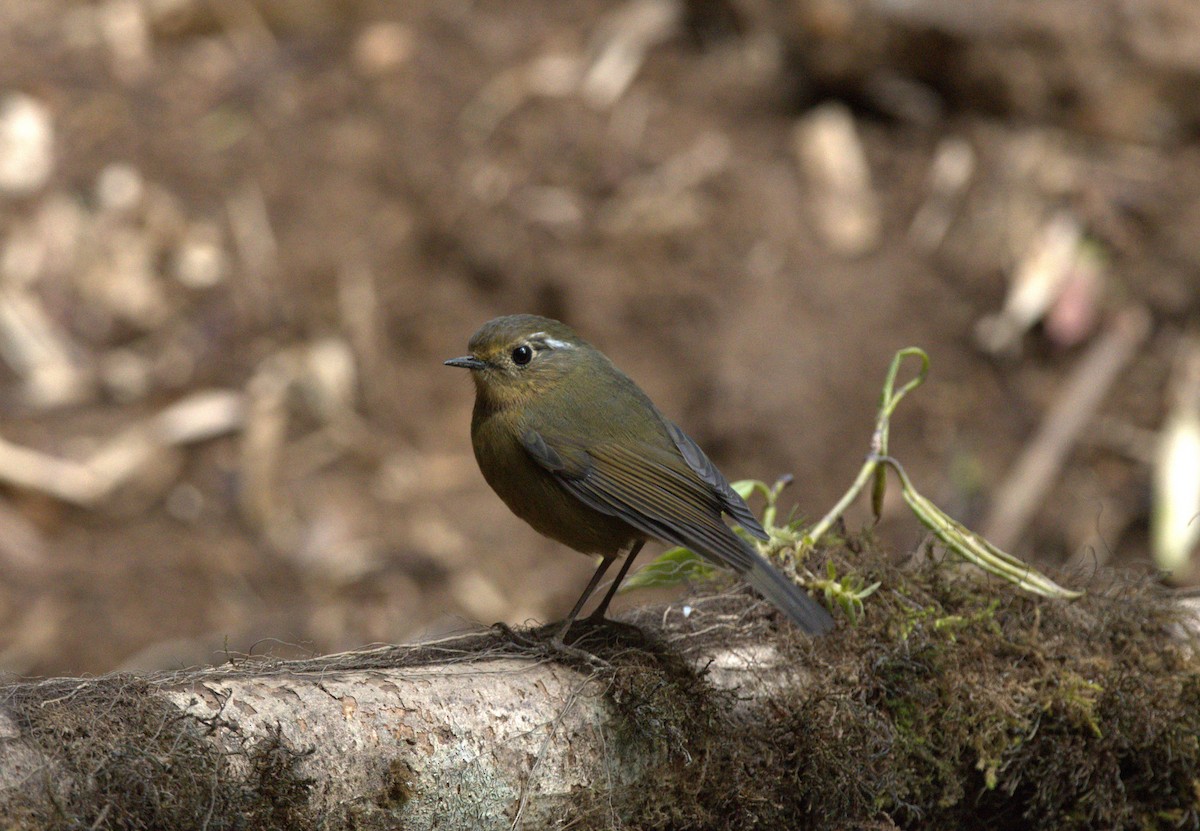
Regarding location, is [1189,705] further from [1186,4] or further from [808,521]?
[1186,4]

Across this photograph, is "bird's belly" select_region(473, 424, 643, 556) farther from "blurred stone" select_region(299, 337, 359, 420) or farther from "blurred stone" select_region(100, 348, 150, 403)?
"blurred stone" select_region(100, 348, 150, 403)

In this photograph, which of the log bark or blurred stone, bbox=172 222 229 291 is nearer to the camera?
the log bark

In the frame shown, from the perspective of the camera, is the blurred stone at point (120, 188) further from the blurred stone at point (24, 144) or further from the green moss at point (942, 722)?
the green moss at point (942, 722)

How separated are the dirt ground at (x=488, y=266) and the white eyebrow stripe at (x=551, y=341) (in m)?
2.79

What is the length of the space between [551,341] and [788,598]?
3.73ft

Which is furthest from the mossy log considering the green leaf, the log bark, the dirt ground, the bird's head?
the dirt ground

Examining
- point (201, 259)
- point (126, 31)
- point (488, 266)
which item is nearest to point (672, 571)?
point (488, 266)

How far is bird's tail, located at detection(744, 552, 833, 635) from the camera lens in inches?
102

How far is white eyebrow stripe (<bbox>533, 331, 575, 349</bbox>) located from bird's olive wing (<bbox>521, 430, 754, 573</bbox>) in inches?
13.6

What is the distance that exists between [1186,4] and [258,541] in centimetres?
573

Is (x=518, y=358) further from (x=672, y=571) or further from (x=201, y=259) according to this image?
(x=201, y=259)

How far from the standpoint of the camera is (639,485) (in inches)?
123

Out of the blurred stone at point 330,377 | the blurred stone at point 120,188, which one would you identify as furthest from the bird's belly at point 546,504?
the blurred stone at point 120,188

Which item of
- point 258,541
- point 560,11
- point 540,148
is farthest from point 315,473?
point 560,11
